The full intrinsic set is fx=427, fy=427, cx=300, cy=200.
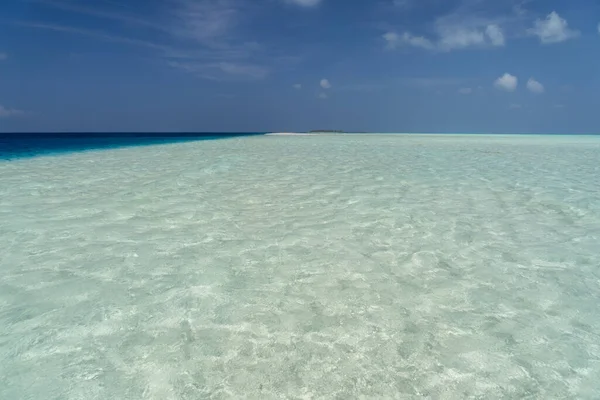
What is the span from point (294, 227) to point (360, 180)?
11.5 ft

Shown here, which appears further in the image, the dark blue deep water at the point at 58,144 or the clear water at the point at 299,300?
the dark blue deep water at the point at 58,144

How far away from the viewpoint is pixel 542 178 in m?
7.76

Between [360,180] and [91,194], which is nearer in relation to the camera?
[91,194]

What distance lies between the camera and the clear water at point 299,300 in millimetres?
1812

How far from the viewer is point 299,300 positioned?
2576 millimetres

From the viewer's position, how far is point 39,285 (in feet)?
9.02

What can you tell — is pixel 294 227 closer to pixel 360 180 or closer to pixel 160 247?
pixel 160 247

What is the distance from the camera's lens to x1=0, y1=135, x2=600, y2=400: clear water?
1.81 metres

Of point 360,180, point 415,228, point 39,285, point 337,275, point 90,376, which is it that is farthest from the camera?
point 360,180

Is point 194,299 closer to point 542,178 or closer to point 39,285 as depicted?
point 39,285

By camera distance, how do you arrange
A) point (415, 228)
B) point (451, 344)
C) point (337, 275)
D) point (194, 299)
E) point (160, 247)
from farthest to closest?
point (415, 228)
point (160, 247)
point (337, 275)
point (194, 299)
point (451, 344)

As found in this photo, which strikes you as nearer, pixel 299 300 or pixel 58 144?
pixel 299 300

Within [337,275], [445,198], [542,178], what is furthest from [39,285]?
[542,178]

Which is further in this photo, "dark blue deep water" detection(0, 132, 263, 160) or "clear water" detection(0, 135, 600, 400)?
"dark blue deep water" detection(0, 132, 263, 160)
